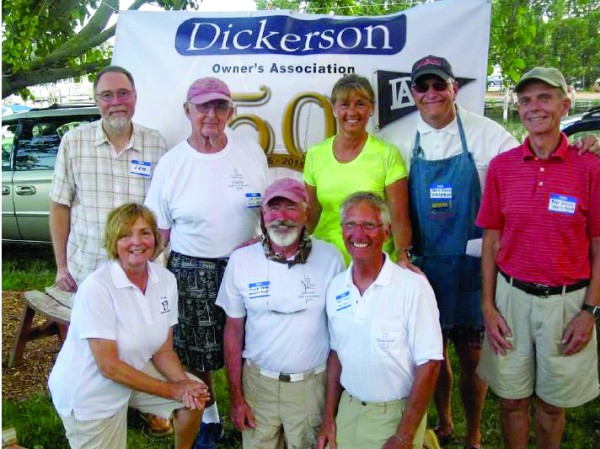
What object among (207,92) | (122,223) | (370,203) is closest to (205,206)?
(122,223)

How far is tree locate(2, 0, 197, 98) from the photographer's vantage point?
170 inches

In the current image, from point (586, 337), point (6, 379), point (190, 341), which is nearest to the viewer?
point (586, 337)

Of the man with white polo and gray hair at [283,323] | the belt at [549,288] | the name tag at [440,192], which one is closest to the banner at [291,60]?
the name tag at [440,192]

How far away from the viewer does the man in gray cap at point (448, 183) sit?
9.41ft

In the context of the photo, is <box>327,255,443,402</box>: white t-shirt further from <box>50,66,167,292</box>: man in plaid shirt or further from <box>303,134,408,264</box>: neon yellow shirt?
<box>50,66,167,292</box>: man in plaid shirt

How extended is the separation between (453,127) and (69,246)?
2.17 m

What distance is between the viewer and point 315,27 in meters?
3.80

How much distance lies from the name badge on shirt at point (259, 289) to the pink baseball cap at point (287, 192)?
358 millimetres

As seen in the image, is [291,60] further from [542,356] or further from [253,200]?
[542,356]

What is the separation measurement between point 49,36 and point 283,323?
425 cm

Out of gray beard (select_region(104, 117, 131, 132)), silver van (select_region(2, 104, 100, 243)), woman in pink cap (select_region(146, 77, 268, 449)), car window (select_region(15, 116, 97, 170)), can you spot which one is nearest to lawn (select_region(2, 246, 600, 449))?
woman in pink cap (select_region(146, 77, 268, 449))

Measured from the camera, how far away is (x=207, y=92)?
2.94 metres

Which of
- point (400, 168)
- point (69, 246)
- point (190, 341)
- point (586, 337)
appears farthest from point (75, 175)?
point (586, 337)

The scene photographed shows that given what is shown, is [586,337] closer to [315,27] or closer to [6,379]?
[315,27]
